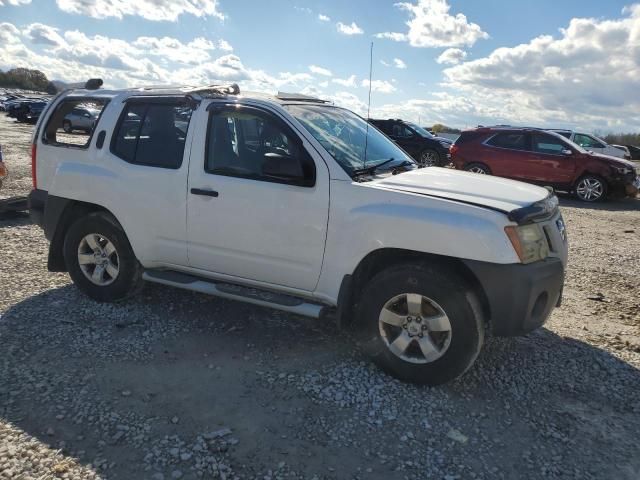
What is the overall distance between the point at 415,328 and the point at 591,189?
1128 centimetres

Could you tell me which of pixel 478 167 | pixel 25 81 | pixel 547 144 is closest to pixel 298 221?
pixel 478 167

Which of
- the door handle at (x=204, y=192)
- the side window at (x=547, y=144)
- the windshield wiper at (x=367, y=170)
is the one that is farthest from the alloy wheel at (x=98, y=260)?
the side window at (x=547, y=144)

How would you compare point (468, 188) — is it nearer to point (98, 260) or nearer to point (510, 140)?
point (98, 260)

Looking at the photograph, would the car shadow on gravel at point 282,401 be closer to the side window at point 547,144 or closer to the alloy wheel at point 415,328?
the alloy wheel at point 415,328

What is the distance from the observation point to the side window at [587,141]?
16.9 meters

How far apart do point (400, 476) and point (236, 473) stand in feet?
2.84

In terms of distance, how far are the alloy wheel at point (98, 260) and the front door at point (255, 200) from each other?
92cm

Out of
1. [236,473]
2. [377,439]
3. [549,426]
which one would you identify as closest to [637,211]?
[549,426]

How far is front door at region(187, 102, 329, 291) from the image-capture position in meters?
3.82

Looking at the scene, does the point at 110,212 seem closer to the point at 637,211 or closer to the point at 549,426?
the point at 549,426

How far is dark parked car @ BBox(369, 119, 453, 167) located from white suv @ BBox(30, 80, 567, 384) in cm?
1314

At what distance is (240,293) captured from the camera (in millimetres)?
4133

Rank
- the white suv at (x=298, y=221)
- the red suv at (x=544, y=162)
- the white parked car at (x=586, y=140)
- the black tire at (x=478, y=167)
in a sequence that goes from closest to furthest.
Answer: the white suv at (x=298, y=221)
the red suv at (x=544, y=162)
the black tire at (x=478, y=167)
the white parked car at (x=586, y=140)

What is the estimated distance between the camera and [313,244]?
3.84 meters
